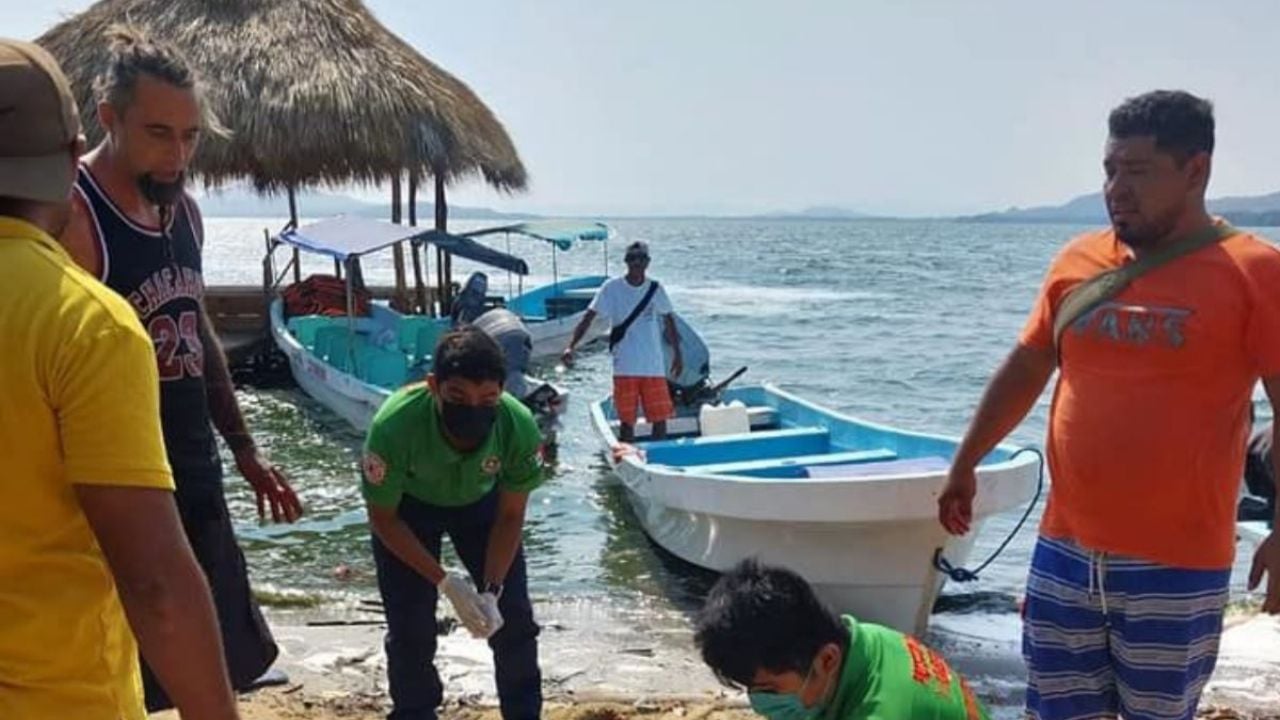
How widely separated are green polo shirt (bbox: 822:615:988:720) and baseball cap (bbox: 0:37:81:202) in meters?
1.48

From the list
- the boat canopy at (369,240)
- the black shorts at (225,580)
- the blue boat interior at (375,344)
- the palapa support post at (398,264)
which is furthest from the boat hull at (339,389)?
the black shorts at (225,580)

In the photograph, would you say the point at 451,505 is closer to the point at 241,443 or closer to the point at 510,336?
the point at 241,443

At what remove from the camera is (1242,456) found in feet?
9.73

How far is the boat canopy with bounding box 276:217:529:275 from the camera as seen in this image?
13.4m

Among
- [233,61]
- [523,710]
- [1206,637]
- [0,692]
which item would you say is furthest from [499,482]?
[233,61]

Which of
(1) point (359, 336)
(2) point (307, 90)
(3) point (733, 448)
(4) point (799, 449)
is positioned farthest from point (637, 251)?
(2) point (307, 90)

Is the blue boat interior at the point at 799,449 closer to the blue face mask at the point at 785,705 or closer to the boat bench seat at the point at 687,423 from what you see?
the boat bench seat at the point at 687,423

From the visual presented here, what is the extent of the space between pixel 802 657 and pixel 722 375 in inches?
721

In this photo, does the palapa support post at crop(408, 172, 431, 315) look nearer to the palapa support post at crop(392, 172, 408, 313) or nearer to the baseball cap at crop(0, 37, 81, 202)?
the palapa support post at crop(392, 172, 408, 313)

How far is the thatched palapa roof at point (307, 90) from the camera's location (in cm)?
1497

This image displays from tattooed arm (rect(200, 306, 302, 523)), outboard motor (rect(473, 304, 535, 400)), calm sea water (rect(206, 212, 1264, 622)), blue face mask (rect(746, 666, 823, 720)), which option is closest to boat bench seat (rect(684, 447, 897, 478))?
calm sea water (rect(206, 212, 1264, 622))

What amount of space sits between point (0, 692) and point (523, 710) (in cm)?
260

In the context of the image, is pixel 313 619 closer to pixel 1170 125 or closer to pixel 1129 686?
pixel 1129 686

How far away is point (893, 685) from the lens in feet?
7.45
